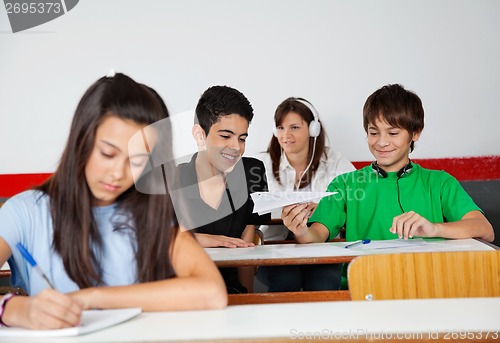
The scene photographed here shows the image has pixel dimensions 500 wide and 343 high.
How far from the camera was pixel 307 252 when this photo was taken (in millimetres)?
2119

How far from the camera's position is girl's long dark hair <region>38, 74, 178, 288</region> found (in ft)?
4.79

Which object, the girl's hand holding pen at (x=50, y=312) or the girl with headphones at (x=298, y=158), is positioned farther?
the girl with headphones at (x=298, y=158)

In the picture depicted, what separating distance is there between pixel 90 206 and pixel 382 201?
1271mm

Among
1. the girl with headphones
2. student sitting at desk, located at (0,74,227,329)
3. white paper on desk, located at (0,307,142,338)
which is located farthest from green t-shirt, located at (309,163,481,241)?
white paper on desk, located at (0,307,142,338)

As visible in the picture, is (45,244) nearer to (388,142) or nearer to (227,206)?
(227,206)

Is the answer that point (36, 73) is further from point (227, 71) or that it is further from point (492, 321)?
point (492, 321)

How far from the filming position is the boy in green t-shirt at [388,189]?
8.01ft

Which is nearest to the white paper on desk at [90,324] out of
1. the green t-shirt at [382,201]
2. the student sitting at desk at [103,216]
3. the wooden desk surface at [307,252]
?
the student sitting at desk at [103,216]

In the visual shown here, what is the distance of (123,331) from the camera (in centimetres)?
115

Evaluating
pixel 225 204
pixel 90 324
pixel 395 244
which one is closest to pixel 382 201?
pixel 395 244

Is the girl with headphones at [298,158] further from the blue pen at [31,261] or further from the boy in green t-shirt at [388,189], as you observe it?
the blue pen at [31,261]

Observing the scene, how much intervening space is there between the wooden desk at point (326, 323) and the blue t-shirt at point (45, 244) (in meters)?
0.26

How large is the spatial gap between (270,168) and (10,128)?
1.62m

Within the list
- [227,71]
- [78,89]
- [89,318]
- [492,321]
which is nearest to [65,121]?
[78,89]
